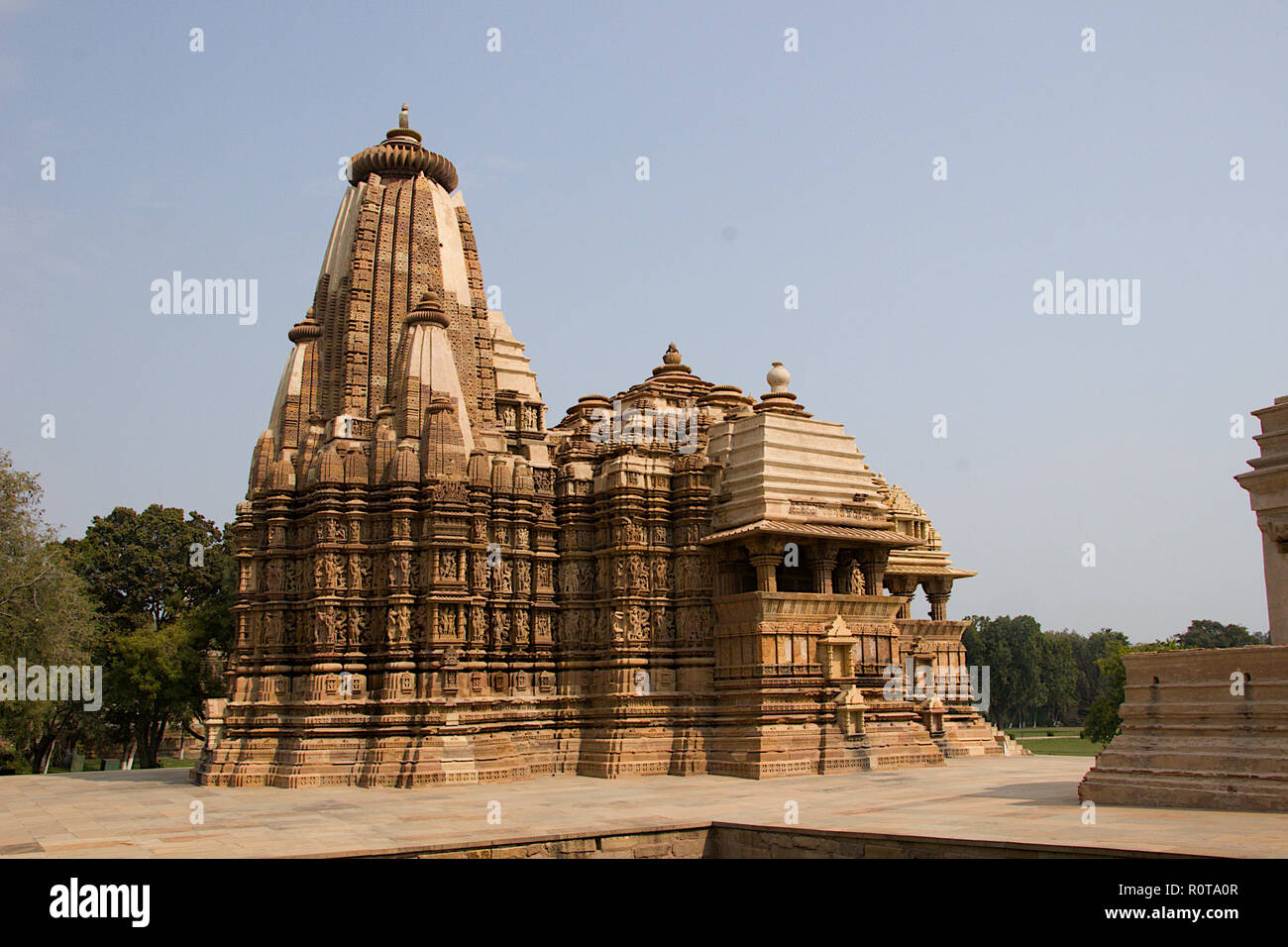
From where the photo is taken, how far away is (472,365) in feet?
89.6

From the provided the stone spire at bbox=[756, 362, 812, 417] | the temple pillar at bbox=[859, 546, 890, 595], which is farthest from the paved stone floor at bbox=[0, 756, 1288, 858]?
the stone spire at bbox=[756, 362, 812, 417]

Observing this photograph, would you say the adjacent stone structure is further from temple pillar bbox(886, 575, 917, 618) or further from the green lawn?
the green lawn

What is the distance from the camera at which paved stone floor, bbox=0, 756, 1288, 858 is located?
1198 cm

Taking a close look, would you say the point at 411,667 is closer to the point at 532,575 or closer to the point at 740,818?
the point at 532,575

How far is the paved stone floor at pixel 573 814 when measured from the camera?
11984 millimetres

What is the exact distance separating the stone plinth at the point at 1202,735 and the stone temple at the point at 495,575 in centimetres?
896

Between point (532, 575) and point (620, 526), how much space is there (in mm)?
2414

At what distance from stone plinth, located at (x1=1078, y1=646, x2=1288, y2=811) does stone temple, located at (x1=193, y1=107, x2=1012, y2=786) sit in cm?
896

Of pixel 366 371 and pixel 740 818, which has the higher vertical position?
pixel 366 371

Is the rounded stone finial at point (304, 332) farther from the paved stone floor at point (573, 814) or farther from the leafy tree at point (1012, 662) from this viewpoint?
the leafy tree at point (1012, 662)

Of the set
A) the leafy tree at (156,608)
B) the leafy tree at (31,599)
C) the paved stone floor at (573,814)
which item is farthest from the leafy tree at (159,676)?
the paved stone floor at (573,814)

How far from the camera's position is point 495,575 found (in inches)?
987
